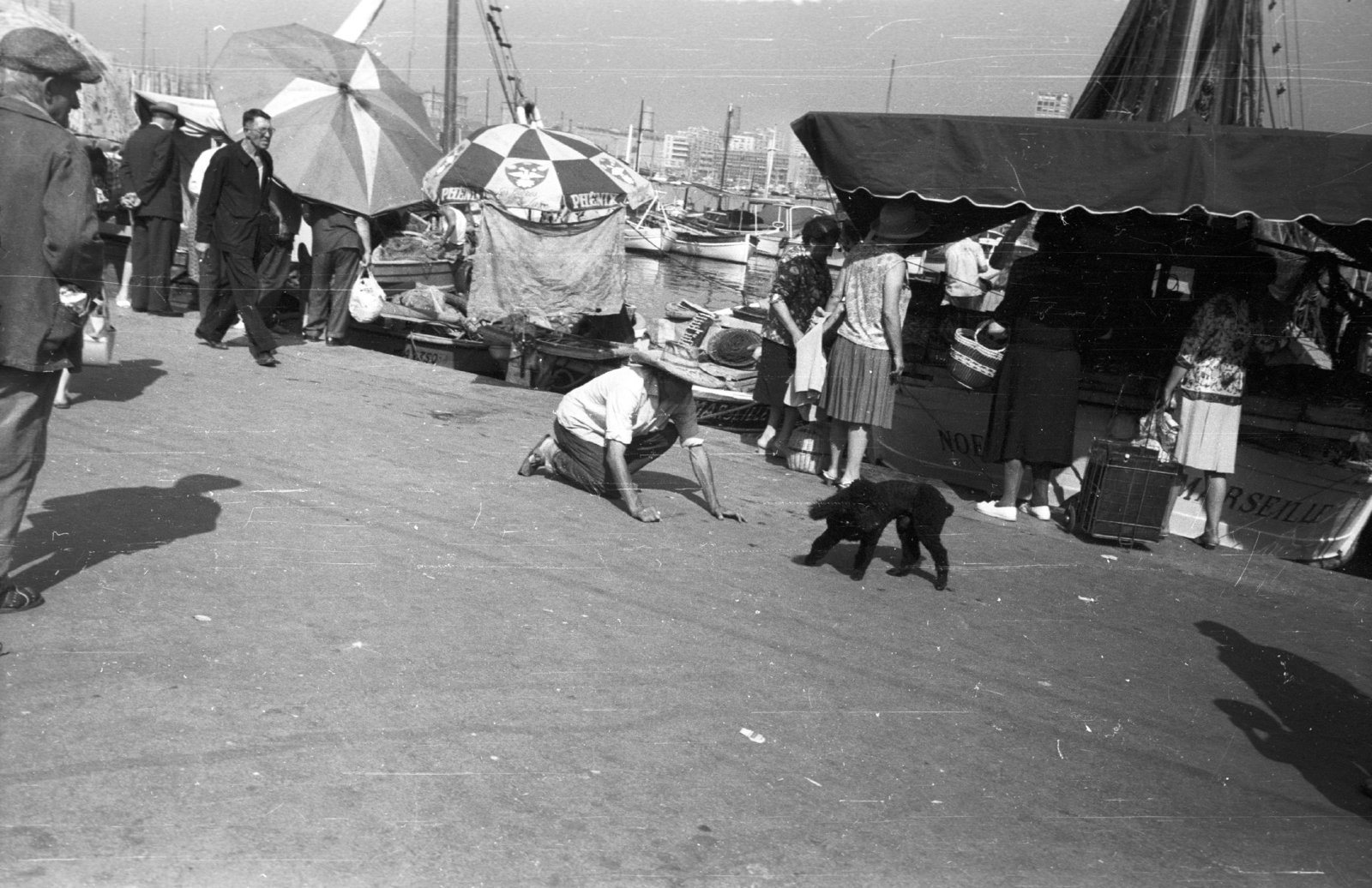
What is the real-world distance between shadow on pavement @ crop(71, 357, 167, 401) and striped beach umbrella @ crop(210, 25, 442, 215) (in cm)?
261

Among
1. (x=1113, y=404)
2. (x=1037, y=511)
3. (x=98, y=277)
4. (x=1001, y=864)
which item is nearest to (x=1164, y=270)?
(x=1113, y=404)

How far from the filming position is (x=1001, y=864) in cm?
332

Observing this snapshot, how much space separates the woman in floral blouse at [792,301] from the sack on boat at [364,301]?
14.4ft

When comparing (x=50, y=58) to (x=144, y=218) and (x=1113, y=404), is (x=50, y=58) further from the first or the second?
(x=144, y=218)

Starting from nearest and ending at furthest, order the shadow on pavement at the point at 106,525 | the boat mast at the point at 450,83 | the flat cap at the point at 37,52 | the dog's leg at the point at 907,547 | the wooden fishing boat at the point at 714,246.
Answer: the flat cap at the point at 37,52
the shadow on pavement at the point at 106,525
the dog's leg at the point at 907,547
the boat mast at the point at 450,83
the wooden fishing boat at the point at 714,246

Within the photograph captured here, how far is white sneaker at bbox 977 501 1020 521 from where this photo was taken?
25.2 feet

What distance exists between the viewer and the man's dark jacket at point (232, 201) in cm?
944

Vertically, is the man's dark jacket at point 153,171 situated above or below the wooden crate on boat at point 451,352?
above

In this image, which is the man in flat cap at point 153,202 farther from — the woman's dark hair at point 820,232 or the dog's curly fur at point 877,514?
the dog's curly fur at point 877,514

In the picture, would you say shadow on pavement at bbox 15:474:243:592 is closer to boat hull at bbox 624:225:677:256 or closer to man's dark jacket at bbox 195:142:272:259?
man's dark jacket at bbox 195:142:272:259

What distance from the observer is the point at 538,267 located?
1098cm

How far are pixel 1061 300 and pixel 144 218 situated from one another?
27.0 ft

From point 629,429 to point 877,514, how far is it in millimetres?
1483

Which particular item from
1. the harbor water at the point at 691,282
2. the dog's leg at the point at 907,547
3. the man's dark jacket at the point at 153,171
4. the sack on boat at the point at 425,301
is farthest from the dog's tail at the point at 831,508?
the harbor water at the point at 691,282
